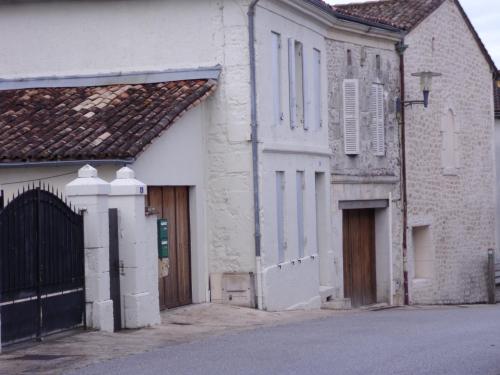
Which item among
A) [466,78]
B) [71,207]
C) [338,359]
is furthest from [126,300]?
A: [466,78]

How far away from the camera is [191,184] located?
20406 millimetres

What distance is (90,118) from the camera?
64.0 feet

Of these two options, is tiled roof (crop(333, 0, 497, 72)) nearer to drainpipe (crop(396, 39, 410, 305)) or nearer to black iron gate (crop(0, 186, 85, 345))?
drainpipe (crop(396, 39, 410, 305))

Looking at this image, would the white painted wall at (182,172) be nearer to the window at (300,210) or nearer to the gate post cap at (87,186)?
the gate post cap at (87,186)

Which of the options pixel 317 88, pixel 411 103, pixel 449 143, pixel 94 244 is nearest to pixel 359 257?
pixel 411 103

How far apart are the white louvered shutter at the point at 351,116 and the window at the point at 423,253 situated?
4749mm

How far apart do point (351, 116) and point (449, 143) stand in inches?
249

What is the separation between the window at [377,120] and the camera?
2788 centimetres

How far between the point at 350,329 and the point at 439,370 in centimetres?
476

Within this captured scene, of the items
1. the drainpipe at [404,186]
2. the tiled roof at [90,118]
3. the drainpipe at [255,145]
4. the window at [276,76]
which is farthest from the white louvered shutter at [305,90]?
the drainpipe at [404,186]

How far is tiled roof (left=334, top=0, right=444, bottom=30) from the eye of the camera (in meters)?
29.7

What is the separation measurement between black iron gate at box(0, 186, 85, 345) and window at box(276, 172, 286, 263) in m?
7.28

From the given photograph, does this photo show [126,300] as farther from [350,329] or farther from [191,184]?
[191,184]

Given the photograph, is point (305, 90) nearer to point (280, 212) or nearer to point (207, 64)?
point (280, 212)
